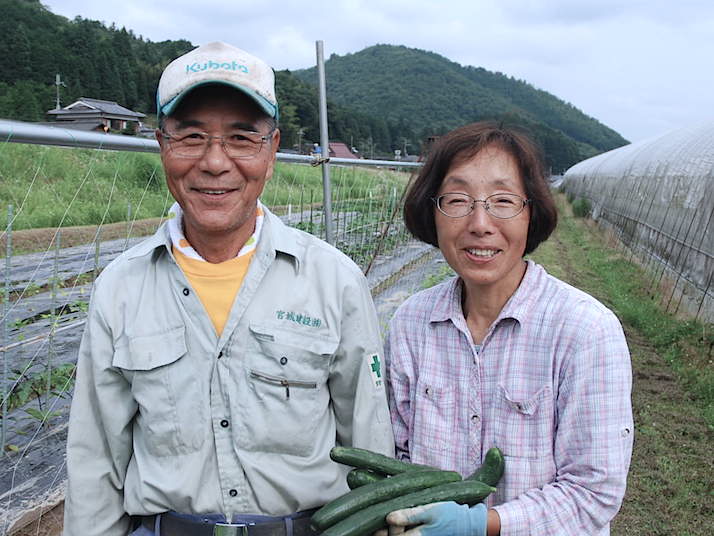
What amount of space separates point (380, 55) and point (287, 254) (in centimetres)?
A: 12816

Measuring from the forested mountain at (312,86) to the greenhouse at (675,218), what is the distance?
247 cm

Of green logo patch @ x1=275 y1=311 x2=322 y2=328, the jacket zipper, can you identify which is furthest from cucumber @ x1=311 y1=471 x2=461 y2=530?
green logo patch @ x1=275 y1=311 x2=322 y2=328

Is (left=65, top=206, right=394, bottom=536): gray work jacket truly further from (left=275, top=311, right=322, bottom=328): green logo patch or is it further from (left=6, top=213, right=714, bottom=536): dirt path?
(left=6, top=213, right=714, bottom=536): dirt path

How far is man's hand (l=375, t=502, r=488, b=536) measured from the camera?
1.63m

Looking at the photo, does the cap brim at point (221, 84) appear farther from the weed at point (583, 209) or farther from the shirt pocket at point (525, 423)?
the weed at point (583, 209)

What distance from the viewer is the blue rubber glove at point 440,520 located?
163cm

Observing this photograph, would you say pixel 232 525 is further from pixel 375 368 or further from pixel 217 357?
pixel 375 368

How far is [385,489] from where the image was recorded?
1.76m

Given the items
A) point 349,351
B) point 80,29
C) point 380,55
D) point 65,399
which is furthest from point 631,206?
point 380,55

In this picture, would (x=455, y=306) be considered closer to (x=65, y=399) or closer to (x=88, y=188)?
(x=65, y=399)

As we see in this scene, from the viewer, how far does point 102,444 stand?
196 cm

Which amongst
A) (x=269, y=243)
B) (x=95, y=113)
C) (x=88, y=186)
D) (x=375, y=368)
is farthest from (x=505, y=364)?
(x=95, y=113)

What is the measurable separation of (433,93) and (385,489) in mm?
111755

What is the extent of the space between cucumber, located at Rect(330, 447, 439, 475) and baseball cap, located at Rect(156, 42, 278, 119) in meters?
0.97
